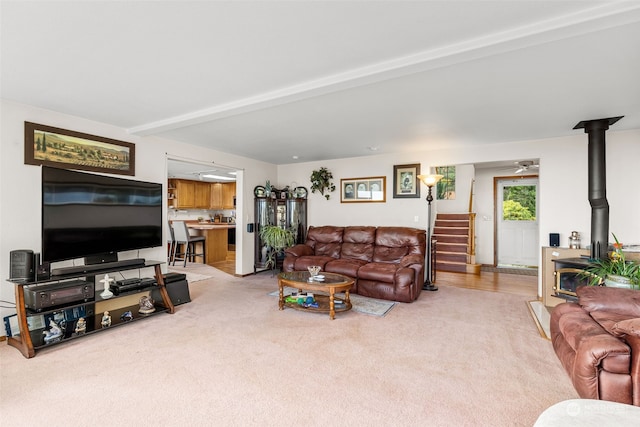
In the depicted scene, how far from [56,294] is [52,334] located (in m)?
0.36

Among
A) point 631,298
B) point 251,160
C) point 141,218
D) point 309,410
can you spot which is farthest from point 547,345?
point 251,160

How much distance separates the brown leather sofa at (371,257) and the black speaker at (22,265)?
124 inches

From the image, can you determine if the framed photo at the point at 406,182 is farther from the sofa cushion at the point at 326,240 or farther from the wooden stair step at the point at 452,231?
the wooden stair step at the point at 452,231

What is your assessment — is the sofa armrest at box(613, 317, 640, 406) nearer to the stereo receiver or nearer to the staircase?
the stereo receiver

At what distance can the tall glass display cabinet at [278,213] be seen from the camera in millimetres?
6016

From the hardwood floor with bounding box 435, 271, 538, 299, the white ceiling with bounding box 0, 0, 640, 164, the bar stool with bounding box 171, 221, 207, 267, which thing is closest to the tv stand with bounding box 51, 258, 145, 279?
the white ceiling with bounding box 0, 0, 640, 164

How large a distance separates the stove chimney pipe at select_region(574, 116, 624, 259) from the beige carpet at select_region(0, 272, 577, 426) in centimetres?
124

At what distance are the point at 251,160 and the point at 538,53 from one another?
4.82m

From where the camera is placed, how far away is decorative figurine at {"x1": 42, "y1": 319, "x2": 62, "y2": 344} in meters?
2.71

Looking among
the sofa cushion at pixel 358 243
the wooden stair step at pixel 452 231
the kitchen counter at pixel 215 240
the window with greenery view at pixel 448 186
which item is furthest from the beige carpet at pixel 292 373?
the window with greenery view at pixel 448 186

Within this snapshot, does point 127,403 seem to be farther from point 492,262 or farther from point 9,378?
point 492,262

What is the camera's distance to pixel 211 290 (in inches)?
186

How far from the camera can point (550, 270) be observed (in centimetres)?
403

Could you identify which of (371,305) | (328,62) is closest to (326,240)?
(371,305)
